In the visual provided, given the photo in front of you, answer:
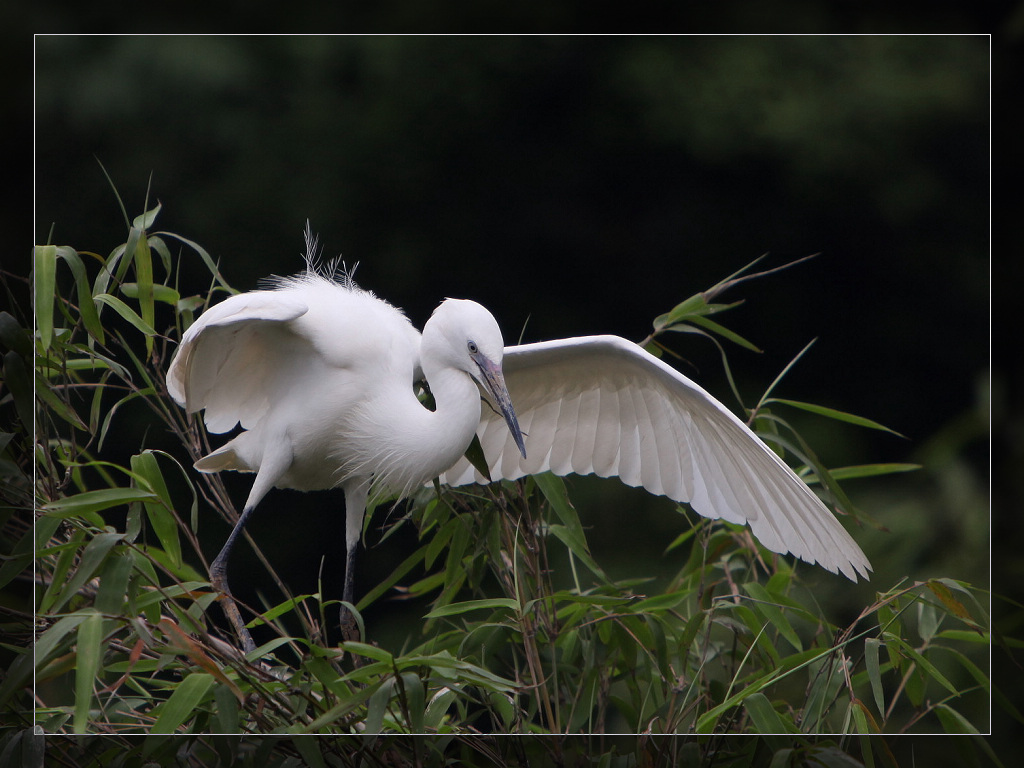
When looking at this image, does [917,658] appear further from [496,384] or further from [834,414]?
[496,384]

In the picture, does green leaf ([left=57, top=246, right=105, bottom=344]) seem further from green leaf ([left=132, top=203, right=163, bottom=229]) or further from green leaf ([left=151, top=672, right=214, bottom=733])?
green leaf ([left=151, top=672, right=214, bottom=733])

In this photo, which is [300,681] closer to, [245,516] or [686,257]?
[245,516]

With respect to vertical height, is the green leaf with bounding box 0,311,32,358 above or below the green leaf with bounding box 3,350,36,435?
above

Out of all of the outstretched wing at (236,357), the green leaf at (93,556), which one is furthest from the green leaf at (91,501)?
the outstretched wing at (236,357)

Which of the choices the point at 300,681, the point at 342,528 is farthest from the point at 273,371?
the point at 300,681

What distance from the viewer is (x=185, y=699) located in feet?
3.27

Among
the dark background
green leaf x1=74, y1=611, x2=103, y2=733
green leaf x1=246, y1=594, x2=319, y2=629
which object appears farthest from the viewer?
the dark background

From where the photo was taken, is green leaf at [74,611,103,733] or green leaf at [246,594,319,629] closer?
green leaf at [74,611,103,733]

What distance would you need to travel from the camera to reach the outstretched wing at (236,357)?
1.12 meters

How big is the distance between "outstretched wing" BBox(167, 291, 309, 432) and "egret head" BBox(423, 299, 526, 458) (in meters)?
0.16

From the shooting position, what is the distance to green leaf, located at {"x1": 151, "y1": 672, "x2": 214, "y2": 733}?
3.27 ft

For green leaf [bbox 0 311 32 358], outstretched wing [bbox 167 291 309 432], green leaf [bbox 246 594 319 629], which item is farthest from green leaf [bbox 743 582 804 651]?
green leaf [bbox 0 311 32 358]

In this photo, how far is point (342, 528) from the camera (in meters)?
1.42

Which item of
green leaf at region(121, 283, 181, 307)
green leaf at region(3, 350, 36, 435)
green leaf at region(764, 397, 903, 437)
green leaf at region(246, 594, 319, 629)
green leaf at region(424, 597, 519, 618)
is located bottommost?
green leaf at region(424, 597, 519, 618)
